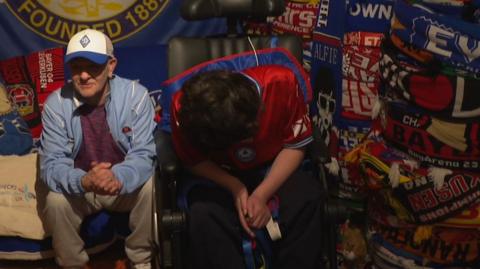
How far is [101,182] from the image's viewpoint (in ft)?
6.01

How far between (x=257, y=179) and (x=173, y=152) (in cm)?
28

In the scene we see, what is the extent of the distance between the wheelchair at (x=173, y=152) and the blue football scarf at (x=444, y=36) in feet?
1.35

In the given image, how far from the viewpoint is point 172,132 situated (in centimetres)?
171

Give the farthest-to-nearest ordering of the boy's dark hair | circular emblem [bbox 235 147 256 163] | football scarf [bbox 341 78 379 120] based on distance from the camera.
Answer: football scarf [bbox 341 78 379 120], circular emblem [bbox 235 147 256 163], the boy's dark hair

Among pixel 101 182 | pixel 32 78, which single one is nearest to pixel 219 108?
pixel 101 182

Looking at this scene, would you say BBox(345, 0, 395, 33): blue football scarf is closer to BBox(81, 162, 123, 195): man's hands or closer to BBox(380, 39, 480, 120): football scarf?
BBox(380, 39, 480, 120): football scarf

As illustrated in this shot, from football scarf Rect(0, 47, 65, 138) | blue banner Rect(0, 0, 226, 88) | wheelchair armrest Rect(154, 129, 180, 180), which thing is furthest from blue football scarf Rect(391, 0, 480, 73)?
football scarf Rect(0, 47, 65, 138)

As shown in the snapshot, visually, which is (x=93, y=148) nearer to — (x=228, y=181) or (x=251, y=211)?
(x=228, y=181)

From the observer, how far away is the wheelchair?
5.43 ft

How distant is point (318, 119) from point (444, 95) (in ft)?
2.29

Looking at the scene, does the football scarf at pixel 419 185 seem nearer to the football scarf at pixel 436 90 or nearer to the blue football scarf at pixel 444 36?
the football scarf at pixel 436 90

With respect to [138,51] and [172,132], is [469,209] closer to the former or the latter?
[172,132]

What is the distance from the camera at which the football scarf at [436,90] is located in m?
1.68

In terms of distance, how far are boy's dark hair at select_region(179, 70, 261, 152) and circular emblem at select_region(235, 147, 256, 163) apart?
0.64 ft
